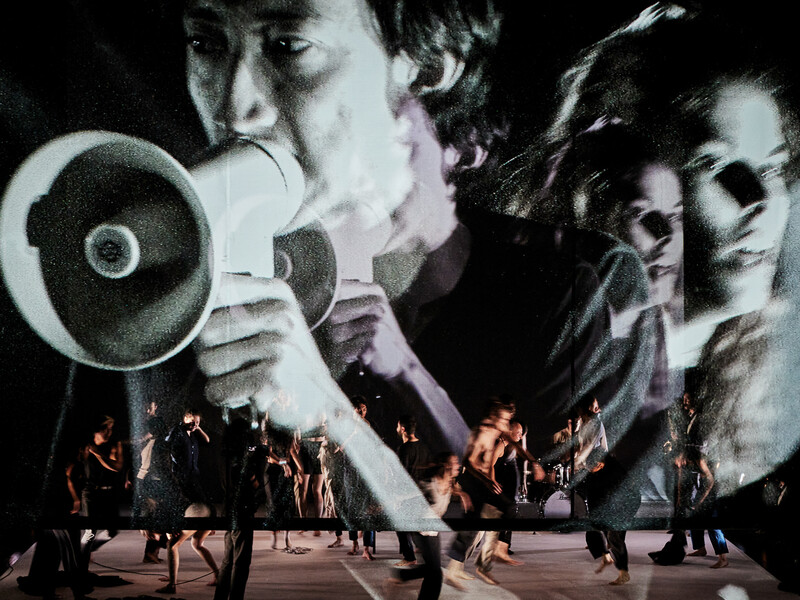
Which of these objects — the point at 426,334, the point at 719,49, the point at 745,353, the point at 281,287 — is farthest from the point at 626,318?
the point at 281,287

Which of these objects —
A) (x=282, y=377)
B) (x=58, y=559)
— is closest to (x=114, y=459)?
(x=58, y=559)

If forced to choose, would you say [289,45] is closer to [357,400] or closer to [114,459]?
[357,400]

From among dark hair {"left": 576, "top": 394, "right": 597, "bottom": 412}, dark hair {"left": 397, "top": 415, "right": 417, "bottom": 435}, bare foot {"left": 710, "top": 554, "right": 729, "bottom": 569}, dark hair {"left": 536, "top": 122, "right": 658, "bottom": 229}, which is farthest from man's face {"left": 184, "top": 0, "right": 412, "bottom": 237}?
bare foot {"left": 710, "top": 554, "right": 729, "bottom": 569}

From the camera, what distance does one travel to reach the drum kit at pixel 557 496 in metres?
6.27

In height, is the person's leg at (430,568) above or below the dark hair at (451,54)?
below

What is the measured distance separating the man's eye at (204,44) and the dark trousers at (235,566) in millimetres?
3609

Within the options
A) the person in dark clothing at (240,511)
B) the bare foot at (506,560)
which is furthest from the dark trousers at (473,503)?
the person in dark clothing at (240,511)

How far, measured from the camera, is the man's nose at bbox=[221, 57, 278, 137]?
20.2ft

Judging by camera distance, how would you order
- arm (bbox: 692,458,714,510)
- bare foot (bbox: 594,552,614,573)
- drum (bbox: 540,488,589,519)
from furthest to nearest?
arm (bbox: 692,458,714,510) → drum (bbox: 540,488,589,519) → bare foot (bbox: 594,552,614,573)

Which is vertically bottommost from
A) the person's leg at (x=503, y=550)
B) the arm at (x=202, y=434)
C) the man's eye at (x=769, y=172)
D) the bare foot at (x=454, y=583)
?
the bare foot at (x=454, y=583)

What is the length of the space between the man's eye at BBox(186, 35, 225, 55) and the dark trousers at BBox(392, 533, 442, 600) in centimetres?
393

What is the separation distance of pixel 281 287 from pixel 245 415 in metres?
1.01

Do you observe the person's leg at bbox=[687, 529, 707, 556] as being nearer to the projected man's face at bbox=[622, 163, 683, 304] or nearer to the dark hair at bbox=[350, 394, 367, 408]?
the projected man's face at bbox=[622, 163, 683, 304]

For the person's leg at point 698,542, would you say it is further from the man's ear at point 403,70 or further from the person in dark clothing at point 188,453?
the man's ear at point 403,70
